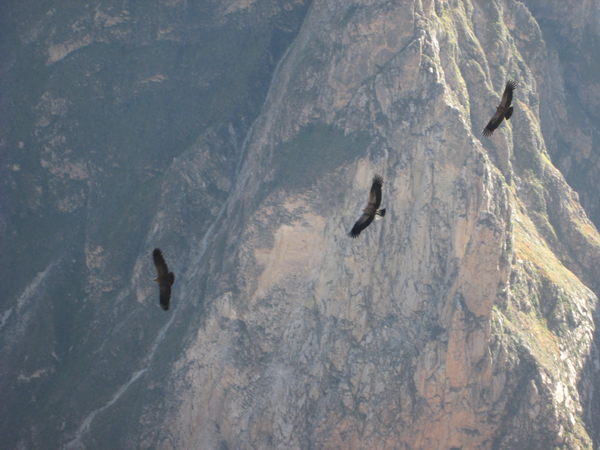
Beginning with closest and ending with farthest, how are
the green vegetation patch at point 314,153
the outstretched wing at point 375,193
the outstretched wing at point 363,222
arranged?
the outstretched wing at point 375,193 → the outstretched wing at point 363,222 → the green vegetation patch at point 314,153

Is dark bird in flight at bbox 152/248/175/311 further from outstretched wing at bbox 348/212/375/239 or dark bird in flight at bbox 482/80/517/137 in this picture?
dark bird in flight at bbox 482/80/517/137

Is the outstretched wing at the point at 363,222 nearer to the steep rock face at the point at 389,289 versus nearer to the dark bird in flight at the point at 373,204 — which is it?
the dark bird in flight at the point at 373,204

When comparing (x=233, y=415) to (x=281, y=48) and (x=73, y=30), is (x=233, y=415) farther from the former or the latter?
(x=73, y=30)

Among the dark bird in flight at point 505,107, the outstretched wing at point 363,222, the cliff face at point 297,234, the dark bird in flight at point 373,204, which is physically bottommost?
the cliff face at point 297,234

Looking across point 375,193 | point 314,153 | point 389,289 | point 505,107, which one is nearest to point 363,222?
point 375,193

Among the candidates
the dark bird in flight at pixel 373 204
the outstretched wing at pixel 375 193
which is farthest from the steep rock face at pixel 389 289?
the outstretched wing at pixel 375 193

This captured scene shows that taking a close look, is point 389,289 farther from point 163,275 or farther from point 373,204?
point 163,275

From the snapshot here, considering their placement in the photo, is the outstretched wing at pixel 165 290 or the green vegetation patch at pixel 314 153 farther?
the green vegetation patch at pixel 314 153

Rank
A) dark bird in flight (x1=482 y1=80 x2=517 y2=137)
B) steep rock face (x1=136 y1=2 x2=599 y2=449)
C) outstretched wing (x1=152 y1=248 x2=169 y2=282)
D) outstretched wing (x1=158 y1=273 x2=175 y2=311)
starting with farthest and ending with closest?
steep rock face (x1=136 y1=2 x2=599 y2=449) < outstretched wing (x1=158 y1=273 x2=175 y2=311) < dark bird in flight (x1=482 y1=80 x2=517 y2=137) < outstretched wing (x1=152 y1=248 x2=169 y2=282)

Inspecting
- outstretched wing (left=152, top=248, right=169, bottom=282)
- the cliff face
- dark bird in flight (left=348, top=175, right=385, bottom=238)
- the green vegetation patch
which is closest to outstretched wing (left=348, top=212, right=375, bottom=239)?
dark bird in flight (left=348, top=175, right=385, bottom=238)

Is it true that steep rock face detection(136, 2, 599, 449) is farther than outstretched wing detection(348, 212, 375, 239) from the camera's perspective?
Yes
